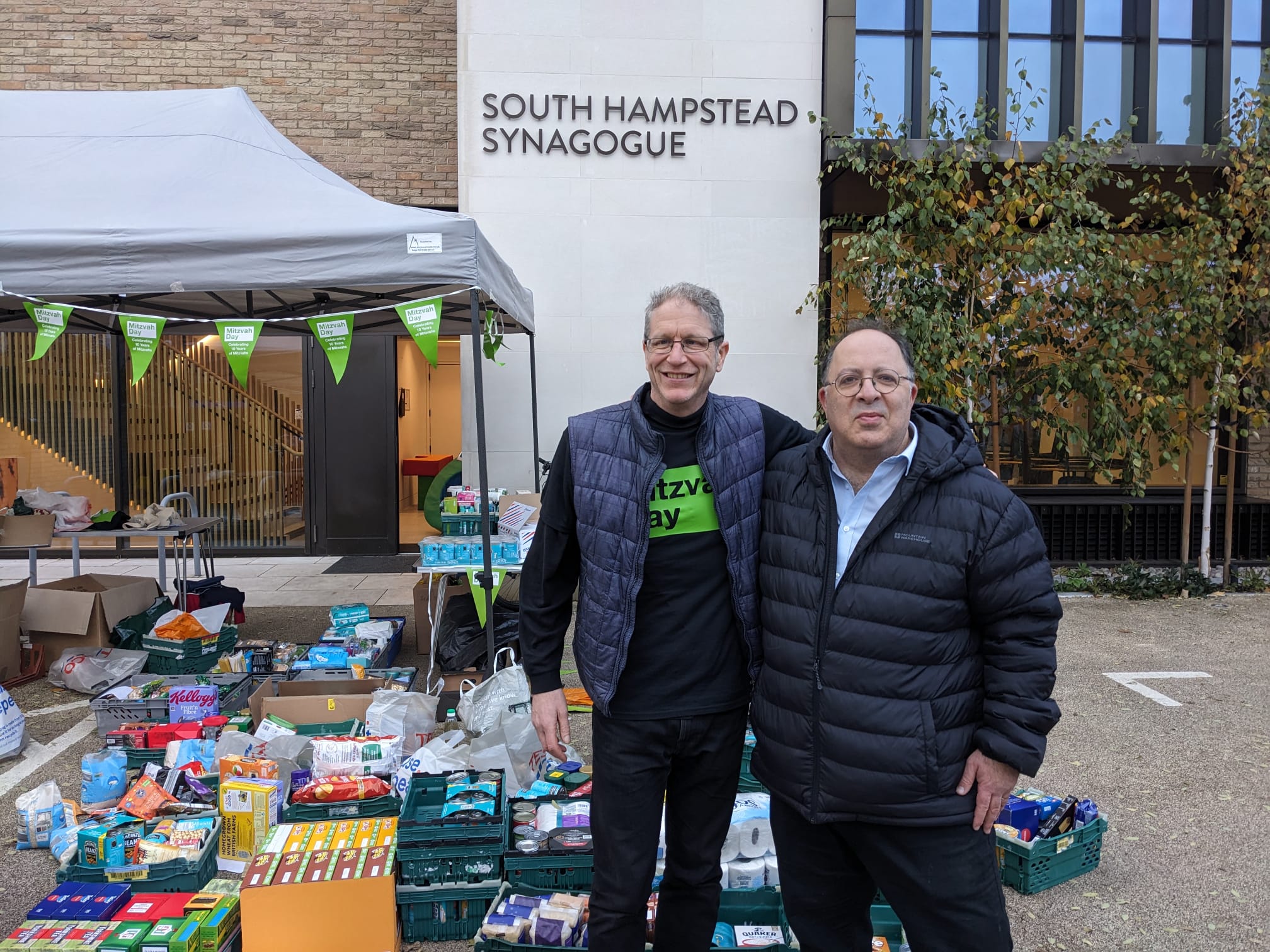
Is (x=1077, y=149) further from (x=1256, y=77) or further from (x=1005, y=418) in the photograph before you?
(x=1256, y=77)

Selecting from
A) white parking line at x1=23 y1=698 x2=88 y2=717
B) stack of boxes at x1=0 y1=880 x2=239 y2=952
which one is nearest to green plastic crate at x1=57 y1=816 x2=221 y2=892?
stack of boxes at x1=0 y1=880 x2=239 y2=952

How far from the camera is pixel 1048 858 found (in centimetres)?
326

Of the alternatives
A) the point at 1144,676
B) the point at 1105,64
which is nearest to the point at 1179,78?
the point at 1105,64

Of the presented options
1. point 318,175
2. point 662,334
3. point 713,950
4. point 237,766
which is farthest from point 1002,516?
point 318,175

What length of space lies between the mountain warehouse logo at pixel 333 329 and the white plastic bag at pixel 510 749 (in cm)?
226

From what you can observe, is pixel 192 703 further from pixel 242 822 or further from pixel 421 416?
pixel 421 416

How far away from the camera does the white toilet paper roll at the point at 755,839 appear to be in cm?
311

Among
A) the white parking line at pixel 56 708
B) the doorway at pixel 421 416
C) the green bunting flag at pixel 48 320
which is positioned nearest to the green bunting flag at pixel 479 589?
the white parking line at pixel 56 708

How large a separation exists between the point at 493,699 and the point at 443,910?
150 cm

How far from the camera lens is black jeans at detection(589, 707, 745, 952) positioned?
2291 mm

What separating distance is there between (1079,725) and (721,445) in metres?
3.84

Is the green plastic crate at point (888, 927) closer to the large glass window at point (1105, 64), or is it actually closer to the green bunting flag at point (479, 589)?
the green bunting flag at point (479, 589)

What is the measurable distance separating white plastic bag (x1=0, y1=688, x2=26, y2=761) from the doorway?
5883mm

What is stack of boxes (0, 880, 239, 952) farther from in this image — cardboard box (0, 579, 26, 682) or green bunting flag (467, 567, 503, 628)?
cardboard box (0, 579, 26, 682)
